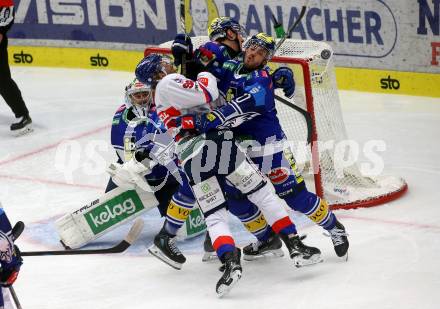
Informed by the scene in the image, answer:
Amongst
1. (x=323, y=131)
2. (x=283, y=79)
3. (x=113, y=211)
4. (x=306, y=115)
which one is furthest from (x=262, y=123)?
(x=113, y=211)

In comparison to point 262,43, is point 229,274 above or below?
below

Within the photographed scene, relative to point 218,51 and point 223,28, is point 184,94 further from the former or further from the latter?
point 223,28

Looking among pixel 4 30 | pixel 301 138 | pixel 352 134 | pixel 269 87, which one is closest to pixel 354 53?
pixel 352 134

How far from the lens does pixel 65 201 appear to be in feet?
20.9

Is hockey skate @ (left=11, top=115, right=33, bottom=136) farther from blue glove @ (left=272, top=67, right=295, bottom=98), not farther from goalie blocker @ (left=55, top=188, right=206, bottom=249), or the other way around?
blue glove @ (left=272, top=67, right=295, bottom=98)

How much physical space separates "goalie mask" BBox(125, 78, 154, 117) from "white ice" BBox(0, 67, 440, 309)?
70cm

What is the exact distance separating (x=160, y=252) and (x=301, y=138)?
1.37 metres

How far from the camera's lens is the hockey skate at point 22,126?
7742mm

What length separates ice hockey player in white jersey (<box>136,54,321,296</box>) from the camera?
15.3ft

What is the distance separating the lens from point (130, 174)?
5434 mm

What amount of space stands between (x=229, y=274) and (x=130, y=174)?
1005mm

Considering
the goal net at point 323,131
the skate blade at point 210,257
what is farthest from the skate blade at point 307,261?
the goal net at point 323,131

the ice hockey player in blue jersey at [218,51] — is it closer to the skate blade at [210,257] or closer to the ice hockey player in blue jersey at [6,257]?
the skate blade at [210,257]

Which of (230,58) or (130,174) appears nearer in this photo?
(230,58)
